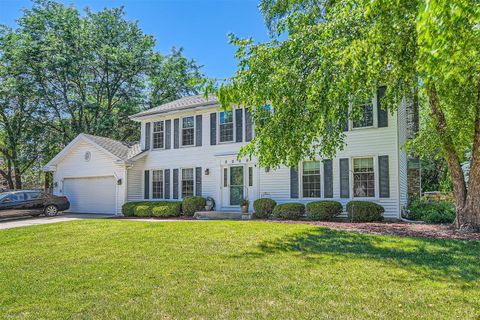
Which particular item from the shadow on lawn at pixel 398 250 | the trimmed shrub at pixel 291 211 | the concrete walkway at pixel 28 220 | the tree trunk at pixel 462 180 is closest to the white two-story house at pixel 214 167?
the trimmed shrub at pixel 291 211

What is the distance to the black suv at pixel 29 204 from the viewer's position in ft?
50.9

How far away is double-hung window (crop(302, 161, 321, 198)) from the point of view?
13.9 m

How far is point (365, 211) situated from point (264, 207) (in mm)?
3947

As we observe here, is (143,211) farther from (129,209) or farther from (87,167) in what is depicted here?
(87,167)

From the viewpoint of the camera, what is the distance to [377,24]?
640 centimetres

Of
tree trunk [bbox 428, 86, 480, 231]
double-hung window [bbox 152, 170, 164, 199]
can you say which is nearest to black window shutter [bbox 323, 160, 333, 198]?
tree trunk [bbox 428, 86, 480, 231]

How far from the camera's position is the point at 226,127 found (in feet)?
53.2

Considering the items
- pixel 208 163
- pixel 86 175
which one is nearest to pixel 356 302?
pixel 208 163

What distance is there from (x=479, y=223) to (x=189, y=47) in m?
25.6

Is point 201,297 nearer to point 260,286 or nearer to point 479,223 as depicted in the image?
point 260,286

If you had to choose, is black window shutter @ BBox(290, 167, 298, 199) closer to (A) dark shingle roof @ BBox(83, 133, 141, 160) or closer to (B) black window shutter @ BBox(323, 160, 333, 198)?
(B) black window shutter @ BBox(323, 160, 333, 198)

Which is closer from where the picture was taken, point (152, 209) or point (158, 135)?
point (152, 209)

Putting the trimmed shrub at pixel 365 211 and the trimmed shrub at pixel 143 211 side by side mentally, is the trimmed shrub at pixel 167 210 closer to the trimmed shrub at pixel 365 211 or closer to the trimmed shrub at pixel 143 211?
the trimmed shrub at pixel 143 211

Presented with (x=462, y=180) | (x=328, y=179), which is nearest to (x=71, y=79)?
(x=328, y=179)
